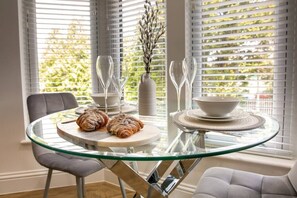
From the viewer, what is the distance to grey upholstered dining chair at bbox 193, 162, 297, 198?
3.84 feet

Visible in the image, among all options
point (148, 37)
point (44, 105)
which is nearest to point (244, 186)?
point (148, 37)

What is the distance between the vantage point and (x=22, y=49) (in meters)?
2.28

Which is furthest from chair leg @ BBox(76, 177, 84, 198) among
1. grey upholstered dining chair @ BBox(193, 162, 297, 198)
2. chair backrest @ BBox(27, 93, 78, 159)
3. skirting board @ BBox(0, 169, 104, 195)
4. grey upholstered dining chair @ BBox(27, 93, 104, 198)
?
skirting board @ BBox(0, 169, 104, 195)

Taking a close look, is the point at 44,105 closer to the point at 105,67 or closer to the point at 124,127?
the point at 105,67

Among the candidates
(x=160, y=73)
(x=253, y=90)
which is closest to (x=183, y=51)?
(x=160, y=73)

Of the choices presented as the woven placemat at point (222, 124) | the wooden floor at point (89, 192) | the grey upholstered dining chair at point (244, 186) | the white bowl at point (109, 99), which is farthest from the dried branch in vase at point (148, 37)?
the wooden floor at point (89, 192)

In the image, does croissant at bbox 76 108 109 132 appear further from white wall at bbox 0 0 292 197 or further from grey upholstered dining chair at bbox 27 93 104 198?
white wall at bbox 0 0 292 197

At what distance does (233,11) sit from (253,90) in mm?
590

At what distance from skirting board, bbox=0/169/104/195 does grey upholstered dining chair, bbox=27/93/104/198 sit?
57 centimetres

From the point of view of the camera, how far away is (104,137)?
0.93 meters

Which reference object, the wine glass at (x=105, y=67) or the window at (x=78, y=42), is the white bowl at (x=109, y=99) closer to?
the wine glass at (x=105, y=67)

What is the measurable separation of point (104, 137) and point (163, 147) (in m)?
0.22

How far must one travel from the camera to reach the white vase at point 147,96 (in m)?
1.42

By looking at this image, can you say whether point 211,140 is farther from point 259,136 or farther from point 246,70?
point 246,70
